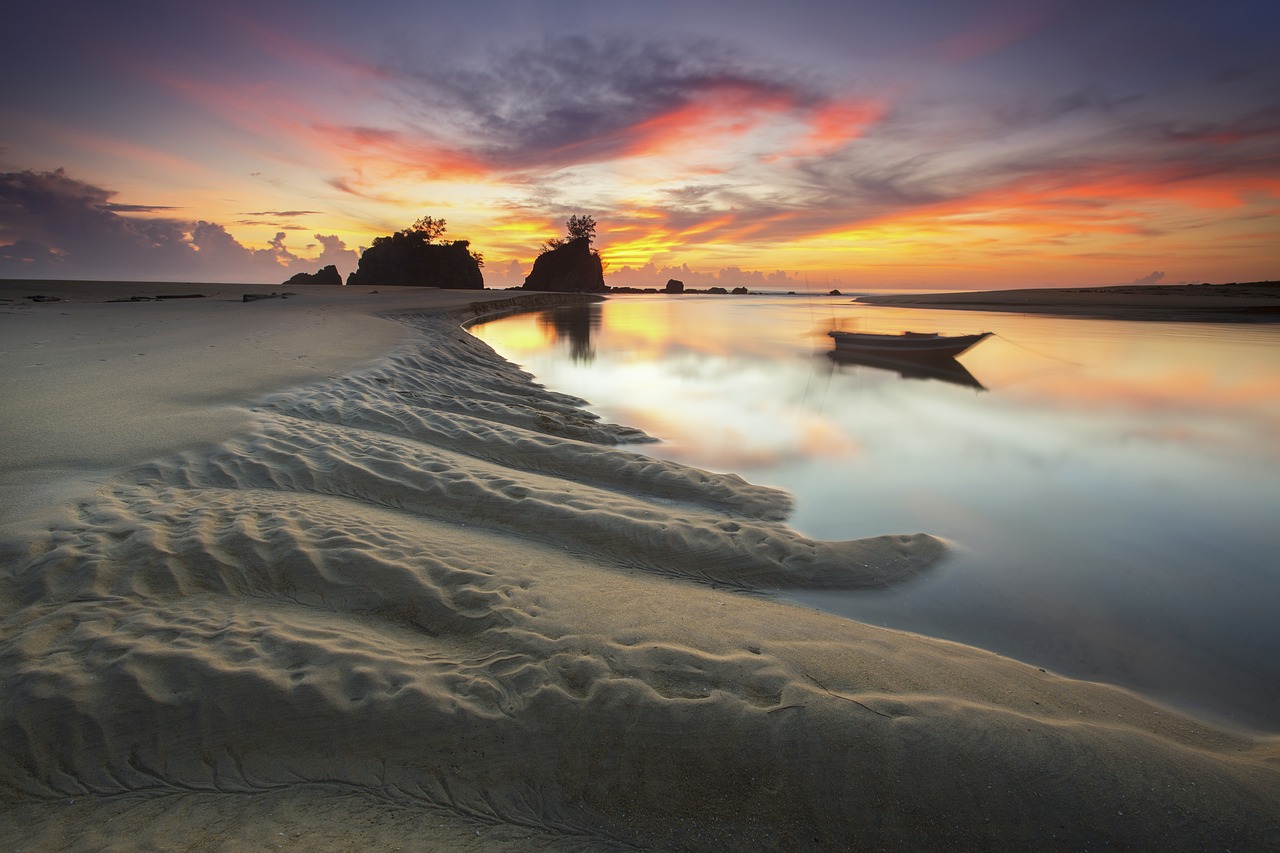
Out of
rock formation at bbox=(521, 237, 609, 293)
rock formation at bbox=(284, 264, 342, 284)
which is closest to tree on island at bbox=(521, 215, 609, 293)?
rock formation at bbox=(521, 237, 609, 293)

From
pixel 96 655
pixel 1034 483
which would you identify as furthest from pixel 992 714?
pixel 1034 483

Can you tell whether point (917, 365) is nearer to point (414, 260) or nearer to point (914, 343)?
point (914, 343)

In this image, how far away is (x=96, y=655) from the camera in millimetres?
2764

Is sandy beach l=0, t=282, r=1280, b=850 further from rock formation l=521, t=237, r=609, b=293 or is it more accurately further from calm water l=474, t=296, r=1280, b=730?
rock formation l=521, t=237, r=609, b=293

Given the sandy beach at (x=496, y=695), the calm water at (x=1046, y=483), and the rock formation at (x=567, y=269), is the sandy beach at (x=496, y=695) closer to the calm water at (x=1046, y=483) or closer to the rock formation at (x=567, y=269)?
the calm water at (x=1046, y=483)

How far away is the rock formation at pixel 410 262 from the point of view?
98.7 m

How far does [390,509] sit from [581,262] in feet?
399

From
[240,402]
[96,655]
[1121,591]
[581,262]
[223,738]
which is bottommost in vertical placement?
[1121,591]

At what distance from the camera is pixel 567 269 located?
393 ft

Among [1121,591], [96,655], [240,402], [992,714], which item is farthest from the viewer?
[240,402]

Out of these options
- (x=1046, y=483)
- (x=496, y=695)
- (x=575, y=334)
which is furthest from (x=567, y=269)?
(x=496, y=695)

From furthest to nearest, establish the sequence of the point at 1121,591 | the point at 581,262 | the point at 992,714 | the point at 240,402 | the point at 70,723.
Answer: the point at 581,262 < the point at 240,402 < the point at 1121,591 < the point at 992,714 < the point at 70,723

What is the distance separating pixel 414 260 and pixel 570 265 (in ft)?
109

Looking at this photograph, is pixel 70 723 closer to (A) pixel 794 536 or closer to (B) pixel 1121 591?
(A) pixel 794 536
